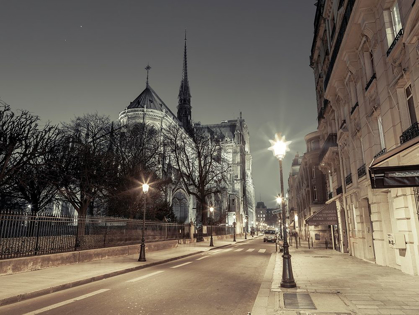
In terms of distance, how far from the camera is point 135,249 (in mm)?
19891

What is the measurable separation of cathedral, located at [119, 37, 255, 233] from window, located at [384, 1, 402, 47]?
30.3m

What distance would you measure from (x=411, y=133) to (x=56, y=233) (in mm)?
14730

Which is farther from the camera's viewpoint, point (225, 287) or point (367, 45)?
point (367, 45)

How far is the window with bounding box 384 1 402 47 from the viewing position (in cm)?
1166

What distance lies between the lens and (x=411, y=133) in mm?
9906

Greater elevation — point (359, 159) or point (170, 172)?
point (170, 172)

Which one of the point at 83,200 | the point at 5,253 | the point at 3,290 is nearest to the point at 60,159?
the point at 83,200

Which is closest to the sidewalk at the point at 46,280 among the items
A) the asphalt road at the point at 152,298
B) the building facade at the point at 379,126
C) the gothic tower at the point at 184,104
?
the asphalt road at the point at 152,298

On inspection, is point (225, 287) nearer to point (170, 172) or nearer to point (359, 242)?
point (359, 242)

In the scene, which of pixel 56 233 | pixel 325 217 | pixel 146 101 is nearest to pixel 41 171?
pixel 56 233

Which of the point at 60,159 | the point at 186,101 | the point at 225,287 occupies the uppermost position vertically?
the point at 186,101

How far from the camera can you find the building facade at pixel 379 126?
30.9ft

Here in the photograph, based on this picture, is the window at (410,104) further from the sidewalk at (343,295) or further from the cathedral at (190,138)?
the cathedral at (190,138)

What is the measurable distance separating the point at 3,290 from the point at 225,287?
19.8 ft
